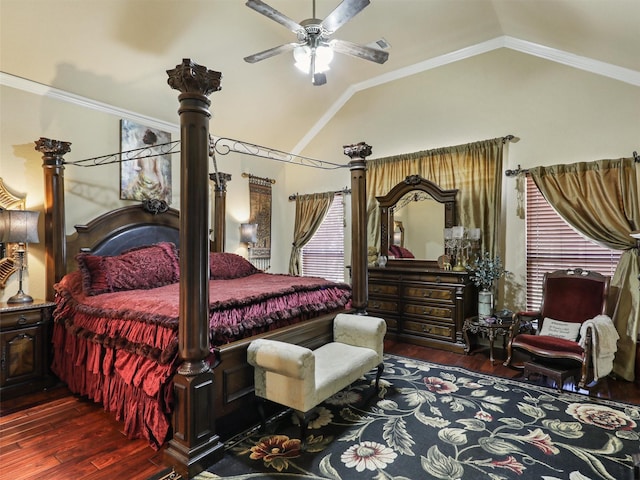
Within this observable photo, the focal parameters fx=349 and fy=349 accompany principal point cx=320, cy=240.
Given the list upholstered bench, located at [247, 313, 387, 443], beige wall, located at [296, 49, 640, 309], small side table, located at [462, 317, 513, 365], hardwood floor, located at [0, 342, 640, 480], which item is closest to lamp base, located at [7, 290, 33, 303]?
hardwood floor, located at [0, 342, 640, 480]

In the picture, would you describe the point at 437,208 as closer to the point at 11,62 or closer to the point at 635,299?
the point at 635,299

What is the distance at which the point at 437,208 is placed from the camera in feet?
15.7

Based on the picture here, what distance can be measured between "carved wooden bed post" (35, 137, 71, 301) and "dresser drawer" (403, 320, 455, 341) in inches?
159

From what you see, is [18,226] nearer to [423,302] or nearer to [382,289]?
[382,289]

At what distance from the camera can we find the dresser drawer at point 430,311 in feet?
14.1

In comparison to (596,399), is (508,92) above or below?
above

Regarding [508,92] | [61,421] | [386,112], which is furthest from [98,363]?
[508,92]

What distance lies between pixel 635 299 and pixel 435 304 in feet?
6.28

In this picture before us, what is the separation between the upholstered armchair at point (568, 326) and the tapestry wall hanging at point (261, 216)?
4014mm

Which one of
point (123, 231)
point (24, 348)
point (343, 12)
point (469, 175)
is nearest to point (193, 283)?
point (343, 12)

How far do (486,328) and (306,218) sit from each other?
3.47 m

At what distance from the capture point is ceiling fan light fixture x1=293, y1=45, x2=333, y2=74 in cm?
294

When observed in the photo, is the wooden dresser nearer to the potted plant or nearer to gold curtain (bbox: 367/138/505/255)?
the potted plant

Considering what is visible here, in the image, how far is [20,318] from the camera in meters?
3.05
